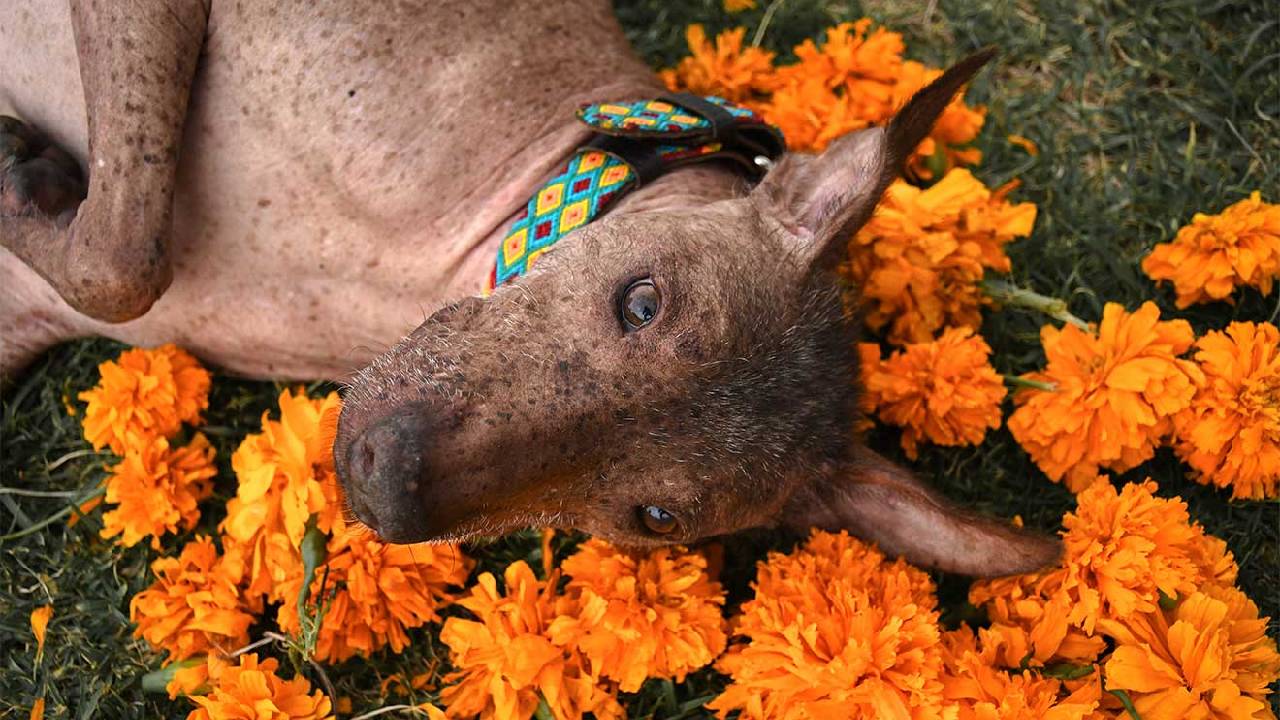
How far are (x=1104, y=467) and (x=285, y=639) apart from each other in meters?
2.49

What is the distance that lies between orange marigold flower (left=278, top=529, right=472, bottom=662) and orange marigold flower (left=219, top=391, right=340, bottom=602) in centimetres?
8

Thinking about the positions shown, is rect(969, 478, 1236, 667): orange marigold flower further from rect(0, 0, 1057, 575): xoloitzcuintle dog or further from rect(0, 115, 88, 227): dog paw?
rect(0, 115, 88, 227): dog paw

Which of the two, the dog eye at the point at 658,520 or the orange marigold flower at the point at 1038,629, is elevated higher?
the dog eye at the point at 658,520

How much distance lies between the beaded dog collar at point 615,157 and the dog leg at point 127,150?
0.92 m

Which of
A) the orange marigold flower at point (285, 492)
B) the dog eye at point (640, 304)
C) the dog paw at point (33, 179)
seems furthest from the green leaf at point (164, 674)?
the dog eye at point (640, 304)

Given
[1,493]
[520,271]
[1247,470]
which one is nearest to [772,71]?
[520,271]

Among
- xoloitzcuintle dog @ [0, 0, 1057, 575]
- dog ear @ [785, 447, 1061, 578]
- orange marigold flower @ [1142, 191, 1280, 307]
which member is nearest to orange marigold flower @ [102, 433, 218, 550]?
xoloitzcuintle dog @ [0, 0, 1057, 575]

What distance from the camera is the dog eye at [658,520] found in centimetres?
284

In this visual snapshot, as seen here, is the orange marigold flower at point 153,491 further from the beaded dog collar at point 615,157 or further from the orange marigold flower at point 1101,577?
the orange marigold flower at point 1101,577

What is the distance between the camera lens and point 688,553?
3256 mm

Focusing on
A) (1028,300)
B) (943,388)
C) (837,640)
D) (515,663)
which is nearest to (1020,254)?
(1028,300)

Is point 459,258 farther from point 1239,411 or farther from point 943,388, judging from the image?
point 1239,411

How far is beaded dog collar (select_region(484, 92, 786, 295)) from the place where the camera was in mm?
3113

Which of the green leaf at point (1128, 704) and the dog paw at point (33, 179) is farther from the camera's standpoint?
the dog paw at point (33, 179)
